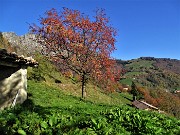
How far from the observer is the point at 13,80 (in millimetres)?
16875

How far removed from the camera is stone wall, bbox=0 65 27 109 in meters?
16.3

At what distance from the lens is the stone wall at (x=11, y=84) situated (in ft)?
53.4

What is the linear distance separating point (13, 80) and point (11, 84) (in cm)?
27

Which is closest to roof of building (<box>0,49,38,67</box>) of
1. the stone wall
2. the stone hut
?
the stone hut

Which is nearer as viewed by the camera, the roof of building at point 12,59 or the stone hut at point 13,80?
the roof of building at point 12,59

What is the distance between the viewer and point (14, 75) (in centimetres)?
1691

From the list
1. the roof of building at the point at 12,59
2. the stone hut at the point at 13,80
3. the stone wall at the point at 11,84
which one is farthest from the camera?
the stone wall at the point at 11,84

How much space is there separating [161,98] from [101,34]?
83825 millimetres

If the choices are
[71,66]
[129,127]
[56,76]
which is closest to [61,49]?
[71,66]

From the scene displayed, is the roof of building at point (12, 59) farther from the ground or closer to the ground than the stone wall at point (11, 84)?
farther from the ground

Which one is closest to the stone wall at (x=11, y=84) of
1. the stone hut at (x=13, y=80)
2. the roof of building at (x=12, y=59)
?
the stone hut at (x=13, y=80)

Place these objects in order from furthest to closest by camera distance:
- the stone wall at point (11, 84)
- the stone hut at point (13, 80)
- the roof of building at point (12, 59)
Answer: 1. the stone wall at point (11, 84)
2. the stone hut at point (13, 80)
3. the roof of building at point (12, 59)

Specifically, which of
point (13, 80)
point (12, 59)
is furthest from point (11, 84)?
point (12, 59)

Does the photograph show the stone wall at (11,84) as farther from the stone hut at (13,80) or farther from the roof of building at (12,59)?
the roof of building at (12,59)
